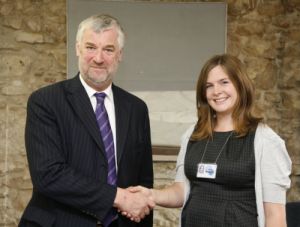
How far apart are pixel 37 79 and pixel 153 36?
3.15 feet

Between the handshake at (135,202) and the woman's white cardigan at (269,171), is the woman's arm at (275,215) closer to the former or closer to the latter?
the woman's white cardigan at (269,171)

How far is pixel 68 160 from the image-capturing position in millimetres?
1968

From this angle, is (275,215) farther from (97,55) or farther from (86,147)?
(97,55)

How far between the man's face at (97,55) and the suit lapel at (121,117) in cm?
13

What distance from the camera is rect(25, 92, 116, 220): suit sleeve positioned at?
74.7 inches

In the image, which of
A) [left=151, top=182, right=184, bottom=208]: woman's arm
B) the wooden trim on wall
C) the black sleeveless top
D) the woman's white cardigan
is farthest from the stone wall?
the woman's white cardigan

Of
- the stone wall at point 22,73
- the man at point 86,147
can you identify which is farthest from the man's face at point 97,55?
the stone wall at point 22,73

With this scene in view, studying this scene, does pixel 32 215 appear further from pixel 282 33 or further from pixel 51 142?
pixel 282 33

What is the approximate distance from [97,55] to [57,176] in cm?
55

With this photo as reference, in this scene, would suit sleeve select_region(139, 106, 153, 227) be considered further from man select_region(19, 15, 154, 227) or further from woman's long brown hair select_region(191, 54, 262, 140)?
woman's long brown hair select_region(191, 54, 262, 140)

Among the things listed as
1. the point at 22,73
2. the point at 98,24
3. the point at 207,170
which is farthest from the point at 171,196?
the point at 22,73

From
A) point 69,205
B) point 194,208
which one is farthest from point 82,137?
point 194,208

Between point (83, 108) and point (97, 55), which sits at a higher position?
point (97, 55)

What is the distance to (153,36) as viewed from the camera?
3.64 m
